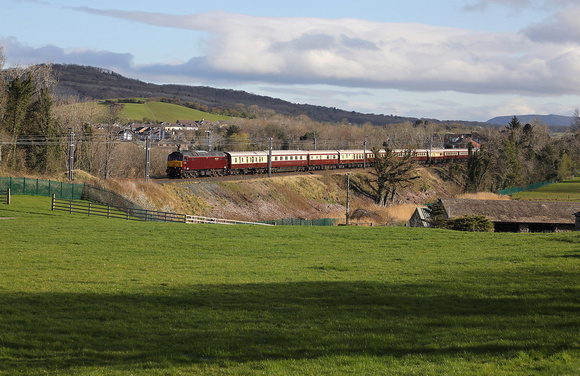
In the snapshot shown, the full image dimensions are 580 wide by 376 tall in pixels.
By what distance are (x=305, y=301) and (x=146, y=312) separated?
4.23 m

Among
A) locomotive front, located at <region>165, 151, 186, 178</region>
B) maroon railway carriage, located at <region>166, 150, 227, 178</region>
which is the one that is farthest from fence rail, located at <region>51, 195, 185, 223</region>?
maroon railway carriage, located at <region>166, 150, 227, 178</region>

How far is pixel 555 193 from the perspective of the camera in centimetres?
10144

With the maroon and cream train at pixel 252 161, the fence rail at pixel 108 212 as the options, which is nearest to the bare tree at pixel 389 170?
the maroon and cream train at pixel 252 161

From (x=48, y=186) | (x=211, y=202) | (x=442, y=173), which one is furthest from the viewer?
(x=442, y=173)

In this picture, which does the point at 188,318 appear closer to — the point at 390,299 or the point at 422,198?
the point at 390,299

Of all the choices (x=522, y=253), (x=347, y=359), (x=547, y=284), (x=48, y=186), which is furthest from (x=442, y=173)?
(x=347, y=359)

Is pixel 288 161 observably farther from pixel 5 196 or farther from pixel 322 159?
pixel 5 196

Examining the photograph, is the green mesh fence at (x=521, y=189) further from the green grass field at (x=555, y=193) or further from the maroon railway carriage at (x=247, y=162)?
the maroon railway carriage at (x=247, y=162)

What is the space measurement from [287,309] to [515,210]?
47.3 metres

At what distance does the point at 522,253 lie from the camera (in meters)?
24.1

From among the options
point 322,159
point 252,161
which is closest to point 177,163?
point 252,161

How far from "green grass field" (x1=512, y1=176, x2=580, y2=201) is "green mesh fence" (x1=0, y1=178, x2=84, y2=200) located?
6820 cm

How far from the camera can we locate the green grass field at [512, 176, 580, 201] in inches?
3547

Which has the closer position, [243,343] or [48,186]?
[243,343]
